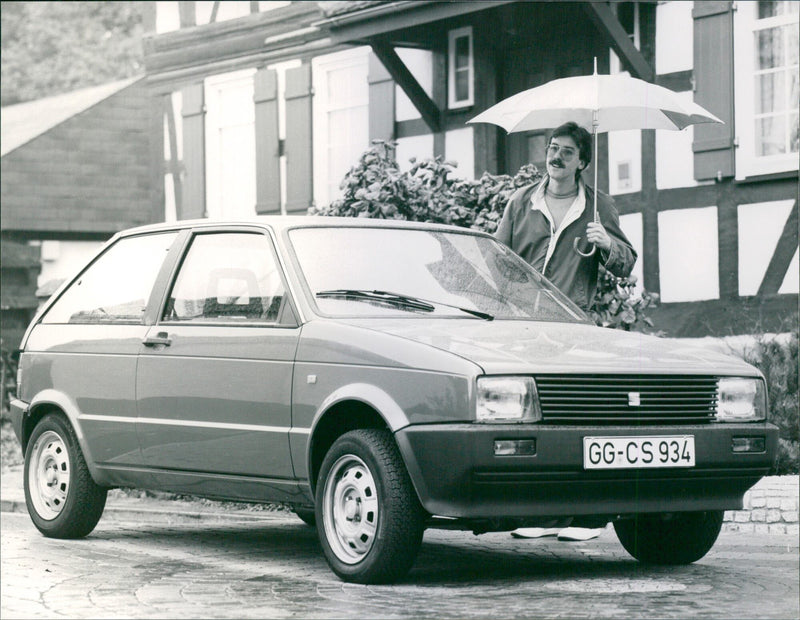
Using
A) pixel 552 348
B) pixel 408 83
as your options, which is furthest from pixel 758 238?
pixel 552 348

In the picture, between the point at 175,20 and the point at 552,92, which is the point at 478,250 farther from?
the point at 175,20

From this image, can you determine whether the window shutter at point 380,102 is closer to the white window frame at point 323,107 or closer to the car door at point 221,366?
the white window frame at point 323,107

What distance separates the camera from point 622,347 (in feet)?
25.2

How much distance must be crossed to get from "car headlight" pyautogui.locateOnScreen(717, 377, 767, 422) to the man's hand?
58.8 inches

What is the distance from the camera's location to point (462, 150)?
62.5ft

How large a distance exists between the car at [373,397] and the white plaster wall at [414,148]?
33.4 feet

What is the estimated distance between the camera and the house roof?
3381 cm

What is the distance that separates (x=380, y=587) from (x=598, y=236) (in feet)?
8.45

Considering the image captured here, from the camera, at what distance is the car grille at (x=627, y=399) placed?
7.14 m

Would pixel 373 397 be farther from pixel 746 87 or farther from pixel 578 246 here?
pixel 746 87

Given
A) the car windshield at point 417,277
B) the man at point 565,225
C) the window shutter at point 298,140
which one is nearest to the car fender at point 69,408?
the car windshield at point 417,277

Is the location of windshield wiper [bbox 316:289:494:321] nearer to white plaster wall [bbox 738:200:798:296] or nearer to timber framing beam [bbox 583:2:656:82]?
white plaster wall [bbox 738:200:798:296]

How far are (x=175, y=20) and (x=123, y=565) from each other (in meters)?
18.4

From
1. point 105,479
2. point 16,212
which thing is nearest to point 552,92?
point 105,479
